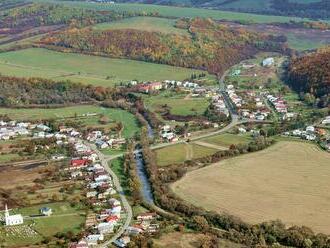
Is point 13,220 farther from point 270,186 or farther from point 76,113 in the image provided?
point 76,113

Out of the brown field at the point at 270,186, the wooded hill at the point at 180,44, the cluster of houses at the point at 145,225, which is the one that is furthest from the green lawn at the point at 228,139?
the wooded hill at the point at 180,44

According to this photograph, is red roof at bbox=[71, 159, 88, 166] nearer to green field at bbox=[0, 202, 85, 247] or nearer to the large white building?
green field at bbox=[0, 202, 85, 247]

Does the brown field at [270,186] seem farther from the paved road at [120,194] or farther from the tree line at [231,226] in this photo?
A: the paved road at [120,194]

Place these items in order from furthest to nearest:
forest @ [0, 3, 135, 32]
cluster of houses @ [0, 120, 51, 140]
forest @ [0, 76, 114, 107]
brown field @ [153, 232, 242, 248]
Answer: forest @ [0, 3, 135, 32] < forest @ [0, 76, 114, 107] < cluster of houses @ [0, 120, 51, 140] < brown field @ [153, 232, 242, 248]

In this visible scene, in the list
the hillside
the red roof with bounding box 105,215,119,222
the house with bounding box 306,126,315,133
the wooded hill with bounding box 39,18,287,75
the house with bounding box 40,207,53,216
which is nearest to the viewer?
the red roof with bounding box 105,215,119,222

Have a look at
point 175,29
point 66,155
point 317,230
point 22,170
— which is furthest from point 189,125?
point 175,29

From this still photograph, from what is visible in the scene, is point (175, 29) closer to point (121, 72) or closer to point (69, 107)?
point (121, 72)

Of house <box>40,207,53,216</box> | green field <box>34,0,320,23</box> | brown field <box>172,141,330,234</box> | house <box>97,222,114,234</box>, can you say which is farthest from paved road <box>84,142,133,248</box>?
green field <box>34,0,320,23</box>
